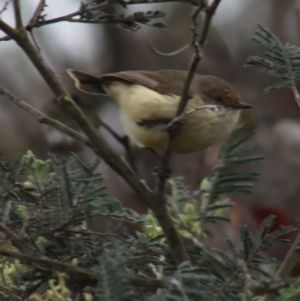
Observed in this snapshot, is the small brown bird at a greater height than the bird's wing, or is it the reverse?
the bird's wing

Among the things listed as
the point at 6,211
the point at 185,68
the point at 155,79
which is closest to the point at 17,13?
the point at 6,211

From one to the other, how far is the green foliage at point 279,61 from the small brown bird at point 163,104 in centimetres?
93

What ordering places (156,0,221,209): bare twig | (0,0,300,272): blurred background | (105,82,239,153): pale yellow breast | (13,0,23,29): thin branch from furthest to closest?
(0,0,300,272): blurred background → (105,82,239,153): pale yellow breast → (13,0,23,29): thin branch → (156,0,221,209): bare twig

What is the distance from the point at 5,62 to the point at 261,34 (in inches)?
141

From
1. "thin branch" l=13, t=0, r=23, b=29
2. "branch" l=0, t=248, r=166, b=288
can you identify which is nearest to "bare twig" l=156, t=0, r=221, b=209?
"branch" l=0, t=248, r=166, b=288

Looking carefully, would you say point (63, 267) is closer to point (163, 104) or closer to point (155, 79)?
point (163, 104)

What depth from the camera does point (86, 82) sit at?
9.89 ft

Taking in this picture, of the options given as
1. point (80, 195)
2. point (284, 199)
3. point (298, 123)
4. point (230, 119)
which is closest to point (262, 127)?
point (298, 123)

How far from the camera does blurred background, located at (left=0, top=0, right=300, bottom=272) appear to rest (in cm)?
372

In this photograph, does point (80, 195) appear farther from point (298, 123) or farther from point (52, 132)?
point (298, 123)

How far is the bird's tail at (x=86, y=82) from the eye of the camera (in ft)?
9.68

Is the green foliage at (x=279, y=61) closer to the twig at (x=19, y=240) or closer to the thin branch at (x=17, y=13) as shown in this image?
the thin branch at (x=17, y=13)

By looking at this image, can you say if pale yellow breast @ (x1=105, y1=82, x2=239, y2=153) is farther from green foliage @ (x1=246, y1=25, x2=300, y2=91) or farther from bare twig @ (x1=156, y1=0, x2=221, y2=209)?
green foliage @ (x1=246, y1=25, x2=300, y2=91)

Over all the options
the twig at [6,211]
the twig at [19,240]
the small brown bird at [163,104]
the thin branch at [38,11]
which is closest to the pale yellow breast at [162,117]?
the small brown bird at [163,104]
